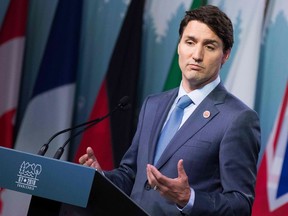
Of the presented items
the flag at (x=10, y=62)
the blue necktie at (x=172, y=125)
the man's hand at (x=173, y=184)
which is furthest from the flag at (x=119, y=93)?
the man's hand at (x=173, y=184)

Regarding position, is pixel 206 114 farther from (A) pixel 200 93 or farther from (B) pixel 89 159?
(B) pixel 89 159

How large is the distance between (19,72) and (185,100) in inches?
81.1

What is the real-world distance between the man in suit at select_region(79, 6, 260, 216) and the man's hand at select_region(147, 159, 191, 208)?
0.01 metres

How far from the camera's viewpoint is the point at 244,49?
3.75 meters

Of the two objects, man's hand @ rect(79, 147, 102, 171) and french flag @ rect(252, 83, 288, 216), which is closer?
man's hand @ rect(79, 147, 102, 171)

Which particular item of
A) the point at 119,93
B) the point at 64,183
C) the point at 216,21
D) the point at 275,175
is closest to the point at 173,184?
the point at 64,183

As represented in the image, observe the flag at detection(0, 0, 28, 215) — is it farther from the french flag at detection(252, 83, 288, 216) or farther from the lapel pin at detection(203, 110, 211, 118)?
the lapel pin at detection(203, 110, 211, 118)

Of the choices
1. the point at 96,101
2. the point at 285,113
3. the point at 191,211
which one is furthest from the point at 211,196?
the point at 96,101

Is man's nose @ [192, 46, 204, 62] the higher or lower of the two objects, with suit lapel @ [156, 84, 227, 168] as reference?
higher

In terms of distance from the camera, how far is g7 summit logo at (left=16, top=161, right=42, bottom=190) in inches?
72.2

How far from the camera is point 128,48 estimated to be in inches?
158

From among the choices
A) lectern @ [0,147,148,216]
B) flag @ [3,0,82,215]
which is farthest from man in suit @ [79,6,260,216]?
flag @ [3,0,82,215]

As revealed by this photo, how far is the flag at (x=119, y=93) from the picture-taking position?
397 cm

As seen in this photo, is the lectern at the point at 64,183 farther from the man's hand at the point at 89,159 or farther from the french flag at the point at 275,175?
the french flag at the point at 275,175
